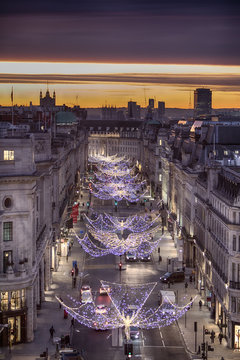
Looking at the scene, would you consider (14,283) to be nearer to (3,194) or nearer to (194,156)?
(3,194)

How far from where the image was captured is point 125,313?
63062 millimetres

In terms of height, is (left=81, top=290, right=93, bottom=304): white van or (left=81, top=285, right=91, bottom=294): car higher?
(left=81, top=285, right=91, bottom=294): car

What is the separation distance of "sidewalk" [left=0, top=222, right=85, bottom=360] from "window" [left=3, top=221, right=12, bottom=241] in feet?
27.6

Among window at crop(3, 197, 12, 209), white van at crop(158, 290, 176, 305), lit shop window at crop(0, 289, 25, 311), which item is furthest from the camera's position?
white van at crop(158, 290, 176, 305)

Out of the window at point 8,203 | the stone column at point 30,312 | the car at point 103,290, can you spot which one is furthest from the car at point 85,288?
the window at point 8,203

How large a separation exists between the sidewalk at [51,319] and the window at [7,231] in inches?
331

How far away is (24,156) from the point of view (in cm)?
5747

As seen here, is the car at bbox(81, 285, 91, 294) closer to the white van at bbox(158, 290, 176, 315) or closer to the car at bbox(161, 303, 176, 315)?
the white van at bbox(158, 290, 176, 315)

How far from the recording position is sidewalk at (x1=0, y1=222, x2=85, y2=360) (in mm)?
53969

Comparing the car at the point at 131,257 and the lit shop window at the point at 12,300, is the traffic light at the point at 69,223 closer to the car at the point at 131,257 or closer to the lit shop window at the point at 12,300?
the car at the point at 131,257

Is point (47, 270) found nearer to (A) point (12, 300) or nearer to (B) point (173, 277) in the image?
(B) point (173, 277)

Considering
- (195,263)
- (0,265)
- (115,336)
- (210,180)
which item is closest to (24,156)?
(0,265)

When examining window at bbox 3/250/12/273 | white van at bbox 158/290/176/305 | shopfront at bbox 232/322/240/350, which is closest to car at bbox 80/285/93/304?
Result: white van at bbox 158/290/176/305

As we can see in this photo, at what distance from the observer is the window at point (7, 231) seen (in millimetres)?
56969
